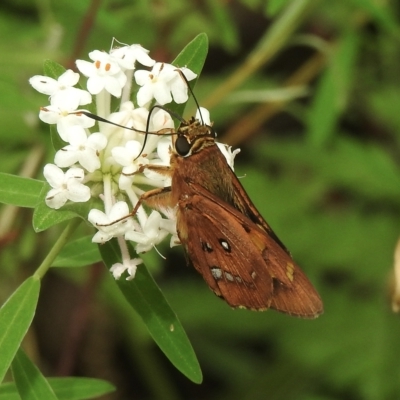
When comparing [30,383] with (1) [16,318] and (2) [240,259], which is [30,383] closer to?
(1) [16,318]

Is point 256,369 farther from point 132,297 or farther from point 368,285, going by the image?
point 132,297

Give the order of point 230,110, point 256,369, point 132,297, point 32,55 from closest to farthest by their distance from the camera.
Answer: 1. point 132,297
2. point 32,55
3. point 230,110
4. point 256,369

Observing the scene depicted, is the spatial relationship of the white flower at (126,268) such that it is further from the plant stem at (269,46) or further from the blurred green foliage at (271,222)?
the plant stem at (269,46)

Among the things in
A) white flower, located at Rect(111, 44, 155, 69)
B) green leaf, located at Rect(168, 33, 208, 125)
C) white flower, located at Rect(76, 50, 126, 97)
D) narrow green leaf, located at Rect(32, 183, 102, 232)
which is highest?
green leaf, located at Rect(168, 33, 208, 125)

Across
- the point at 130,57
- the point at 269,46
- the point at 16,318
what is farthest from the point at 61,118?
the point at 269,46

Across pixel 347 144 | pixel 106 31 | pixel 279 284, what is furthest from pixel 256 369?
pixel 279 284

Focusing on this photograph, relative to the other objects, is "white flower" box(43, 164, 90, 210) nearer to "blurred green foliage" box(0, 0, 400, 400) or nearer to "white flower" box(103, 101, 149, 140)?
"white flower" box(103, 101, 149, 140)

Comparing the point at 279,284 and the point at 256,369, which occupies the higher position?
the point at 279,284

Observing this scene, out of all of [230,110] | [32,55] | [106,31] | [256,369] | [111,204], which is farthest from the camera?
[256,369]

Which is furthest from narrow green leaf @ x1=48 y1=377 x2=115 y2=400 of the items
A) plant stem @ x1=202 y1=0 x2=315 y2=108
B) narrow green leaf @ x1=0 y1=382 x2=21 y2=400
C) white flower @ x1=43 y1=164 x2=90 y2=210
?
plant stem @ x1=202 y1=0 x2=315 y2=108
